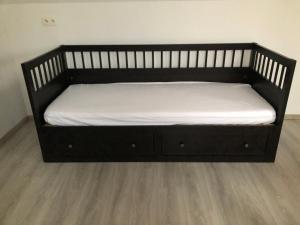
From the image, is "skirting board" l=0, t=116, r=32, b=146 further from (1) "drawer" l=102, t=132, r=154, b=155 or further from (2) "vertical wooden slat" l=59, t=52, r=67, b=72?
(1) "drawer" l=102, t=132, r=154, b=155

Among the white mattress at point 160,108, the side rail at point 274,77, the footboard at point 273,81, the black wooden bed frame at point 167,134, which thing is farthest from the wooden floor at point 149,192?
the side rail at point 274,77

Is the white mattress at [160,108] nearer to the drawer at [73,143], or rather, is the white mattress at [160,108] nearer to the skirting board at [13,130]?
the drawer at [73,143]

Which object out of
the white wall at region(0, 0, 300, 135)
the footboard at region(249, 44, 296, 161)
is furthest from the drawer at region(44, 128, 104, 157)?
the footboard at region(249, 44, 296, 161)

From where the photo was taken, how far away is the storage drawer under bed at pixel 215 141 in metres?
1.91

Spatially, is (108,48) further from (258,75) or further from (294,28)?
(294,28)

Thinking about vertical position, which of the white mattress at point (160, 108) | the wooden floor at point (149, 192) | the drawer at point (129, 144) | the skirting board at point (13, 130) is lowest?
the wooden floor at point (149, 192)

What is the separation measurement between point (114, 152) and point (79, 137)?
1.02ft

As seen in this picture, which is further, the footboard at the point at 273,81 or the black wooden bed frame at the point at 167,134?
the black wooden bed frame at the point at 167,134

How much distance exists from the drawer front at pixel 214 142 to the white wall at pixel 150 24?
3.41 feet

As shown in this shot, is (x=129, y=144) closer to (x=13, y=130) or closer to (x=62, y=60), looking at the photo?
(x=62, y=60)

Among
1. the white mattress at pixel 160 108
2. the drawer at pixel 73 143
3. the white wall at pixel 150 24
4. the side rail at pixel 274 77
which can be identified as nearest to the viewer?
the side rail at pixel 274 77

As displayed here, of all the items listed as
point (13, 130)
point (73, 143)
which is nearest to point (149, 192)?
point (73, 143)

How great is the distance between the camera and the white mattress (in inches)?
73.5

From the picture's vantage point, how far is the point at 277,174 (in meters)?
1.89
